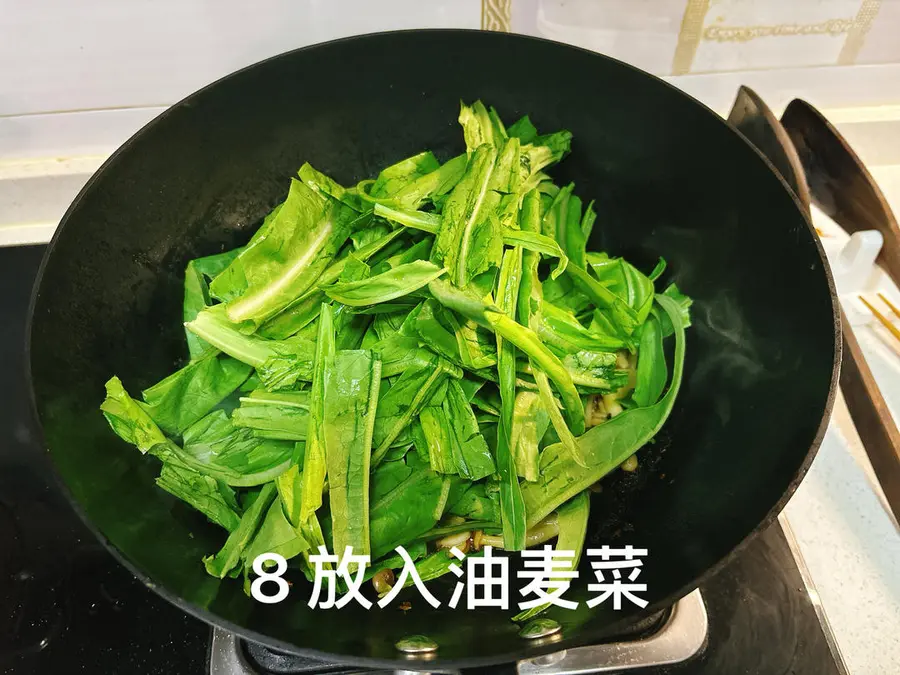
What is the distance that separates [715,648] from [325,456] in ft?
1.85

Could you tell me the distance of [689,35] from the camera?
1.17m

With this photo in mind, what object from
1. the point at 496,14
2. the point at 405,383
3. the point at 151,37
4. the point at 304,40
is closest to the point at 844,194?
the point at 496,14

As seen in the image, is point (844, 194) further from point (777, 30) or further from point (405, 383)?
point (405, 383)

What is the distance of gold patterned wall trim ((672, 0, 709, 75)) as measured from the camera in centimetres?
114

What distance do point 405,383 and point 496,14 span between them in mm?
697

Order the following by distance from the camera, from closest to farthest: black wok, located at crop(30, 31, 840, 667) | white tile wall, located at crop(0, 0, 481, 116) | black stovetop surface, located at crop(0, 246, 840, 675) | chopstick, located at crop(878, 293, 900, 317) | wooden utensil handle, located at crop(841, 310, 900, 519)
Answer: black wok, located at crop(30, 31, 840, 667) → black stovetop surface, located at crop(0, 246, 840, 675) → wooden utensil handle, located at crop(841, 310, 900, 519) → white tile wall, located at crop(0, 0, 481, 116) → chopstick, located at crop(878, 293, 900, 317)

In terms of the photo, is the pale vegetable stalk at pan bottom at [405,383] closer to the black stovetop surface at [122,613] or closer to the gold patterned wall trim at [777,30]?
the black stovetop surface at [122,613]

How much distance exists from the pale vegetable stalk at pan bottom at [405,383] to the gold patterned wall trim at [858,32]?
2.33 feet

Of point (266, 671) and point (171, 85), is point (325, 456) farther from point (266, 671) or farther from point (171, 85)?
point (171, 85)

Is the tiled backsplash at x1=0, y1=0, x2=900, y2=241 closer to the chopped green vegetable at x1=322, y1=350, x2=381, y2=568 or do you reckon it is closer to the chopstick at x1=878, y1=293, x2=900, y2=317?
the chopstick at x1=878, y1=293, x2=900, y2=317

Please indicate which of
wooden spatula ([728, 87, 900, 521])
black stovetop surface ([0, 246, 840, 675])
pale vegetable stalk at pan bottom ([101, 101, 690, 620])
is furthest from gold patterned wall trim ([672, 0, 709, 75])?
black stovetop surface ([0, 246, 840, 675])

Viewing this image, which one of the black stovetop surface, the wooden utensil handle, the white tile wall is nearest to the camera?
the black stovetop surface

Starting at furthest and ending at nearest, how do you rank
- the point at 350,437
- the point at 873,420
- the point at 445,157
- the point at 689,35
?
1. the point at 689,35
2. the point at 445,157
3. the point at 873,420
4. the point at 350,437

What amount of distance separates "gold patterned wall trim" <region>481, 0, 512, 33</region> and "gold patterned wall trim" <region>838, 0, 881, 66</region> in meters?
0.65
